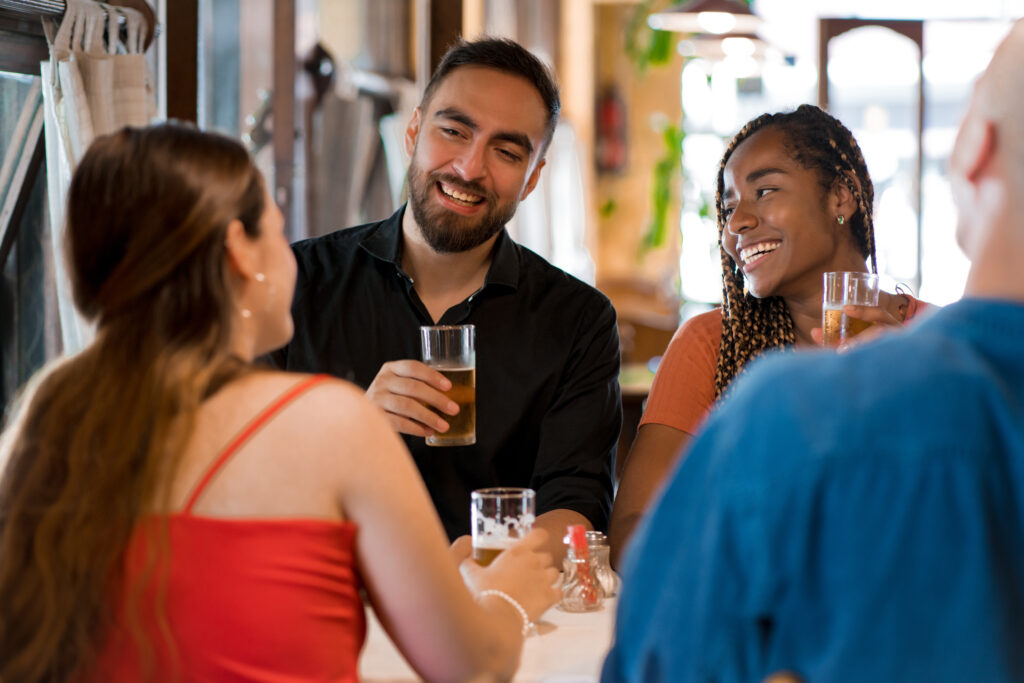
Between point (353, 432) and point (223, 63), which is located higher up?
point (223, 63)

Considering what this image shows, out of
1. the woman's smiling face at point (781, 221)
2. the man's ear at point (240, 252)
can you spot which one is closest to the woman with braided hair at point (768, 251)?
the woman's smiling face at point (781, 221)

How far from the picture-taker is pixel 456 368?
69.5 inches

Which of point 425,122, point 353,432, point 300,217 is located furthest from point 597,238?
point 353,432

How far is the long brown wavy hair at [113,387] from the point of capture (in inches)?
40.8

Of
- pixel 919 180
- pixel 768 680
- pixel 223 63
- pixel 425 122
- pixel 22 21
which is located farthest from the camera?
pixel 919 180

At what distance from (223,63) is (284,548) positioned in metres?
2.83

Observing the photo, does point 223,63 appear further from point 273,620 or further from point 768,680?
point 768,680

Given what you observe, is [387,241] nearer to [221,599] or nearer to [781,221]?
[781,221]

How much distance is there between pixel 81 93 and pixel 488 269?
2.99 ft

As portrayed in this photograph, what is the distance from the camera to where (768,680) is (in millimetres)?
739

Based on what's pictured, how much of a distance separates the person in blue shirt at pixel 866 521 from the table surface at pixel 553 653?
560 millimetres

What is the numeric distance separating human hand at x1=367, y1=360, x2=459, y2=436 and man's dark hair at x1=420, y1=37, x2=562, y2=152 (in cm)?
84

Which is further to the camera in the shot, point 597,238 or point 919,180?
point 597,238

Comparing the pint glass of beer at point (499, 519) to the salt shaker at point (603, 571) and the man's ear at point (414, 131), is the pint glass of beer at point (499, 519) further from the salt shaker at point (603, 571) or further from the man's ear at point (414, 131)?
the man's ear at point (414, 131)
